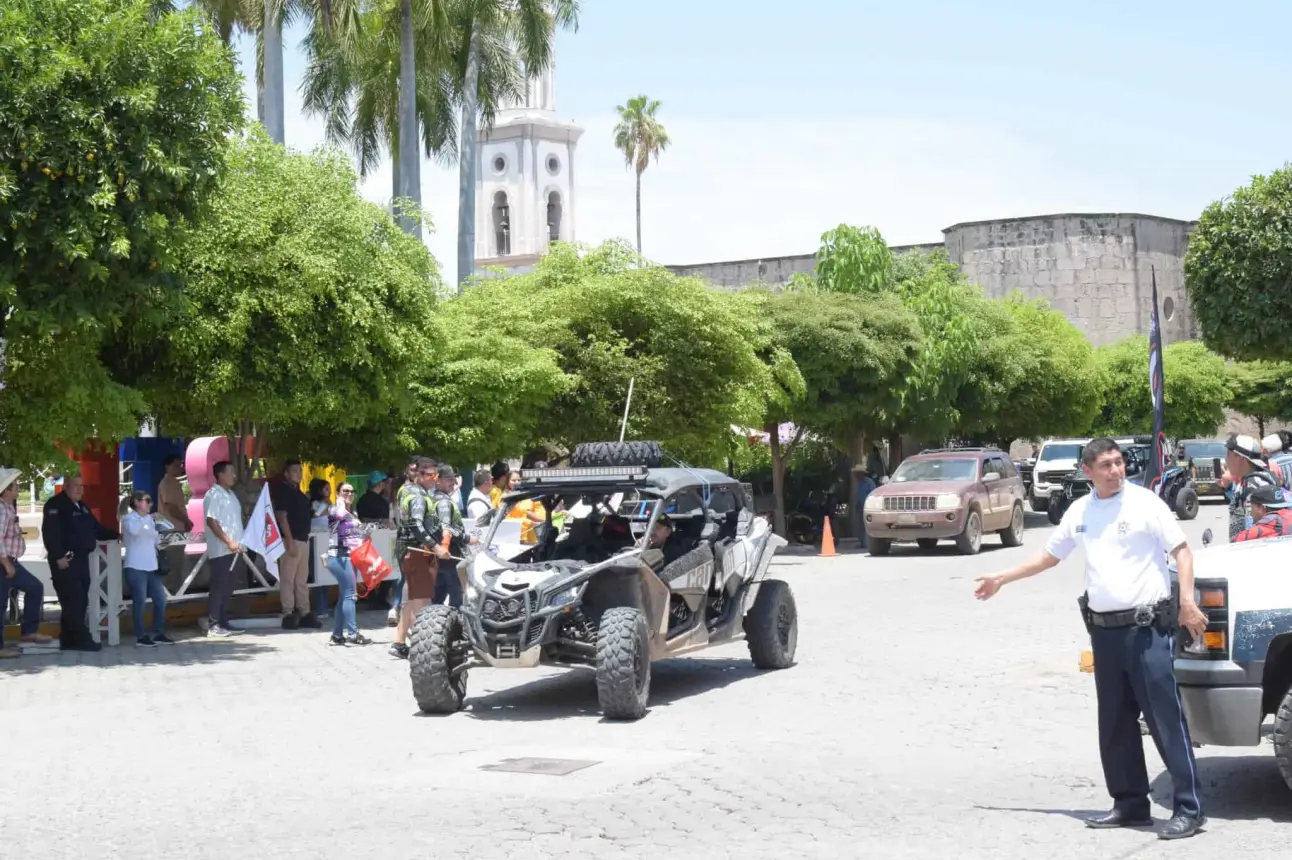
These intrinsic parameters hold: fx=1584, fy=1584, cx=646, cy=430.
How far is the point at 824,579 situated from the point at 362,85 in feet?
71.8

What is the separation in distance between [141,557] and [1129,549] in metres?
11.6

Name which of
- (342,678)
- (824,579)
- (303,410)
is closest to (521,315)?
(824,579)

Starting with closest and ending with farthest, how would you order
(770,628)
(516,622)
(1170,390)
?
(516,622), (770,628), (1170,390)

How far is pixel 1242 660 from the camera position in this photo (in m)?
7.38

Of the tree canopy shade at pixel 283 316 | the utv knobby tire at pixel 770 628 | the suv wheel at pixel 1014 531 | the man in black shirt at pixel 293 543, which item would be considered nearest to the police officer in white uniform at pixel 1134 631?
the utv knobby tire at pixel 770 628

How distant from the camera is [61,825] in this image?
795cm

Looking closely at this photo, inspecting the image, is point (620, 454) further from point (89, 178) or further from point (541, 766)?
point (89, 178)

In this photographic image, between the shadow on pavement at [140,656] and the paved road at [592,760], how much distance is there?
0.08 m

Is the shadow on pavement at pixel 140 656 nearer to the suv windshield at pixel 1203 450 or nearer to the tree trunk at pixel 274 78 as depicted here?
the tree trunk at pixel 274 78

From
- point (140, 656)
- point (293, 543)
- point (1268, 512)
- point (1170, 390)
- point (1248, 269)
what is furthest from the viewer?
point (1170, 390)

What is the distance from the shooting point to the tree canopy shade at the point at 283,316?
56.5 feet

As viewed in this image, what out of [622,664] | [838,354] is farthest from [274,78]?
[622,664]

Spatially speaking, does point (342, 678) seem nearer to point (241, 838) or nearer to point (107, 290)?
point (107, 290)

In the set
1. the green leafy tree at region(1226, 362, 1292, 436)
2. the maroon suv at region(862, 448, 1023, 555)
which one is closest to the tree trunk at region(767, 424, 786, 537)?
the maroon suv at region(862, 448, 1023, 555)
